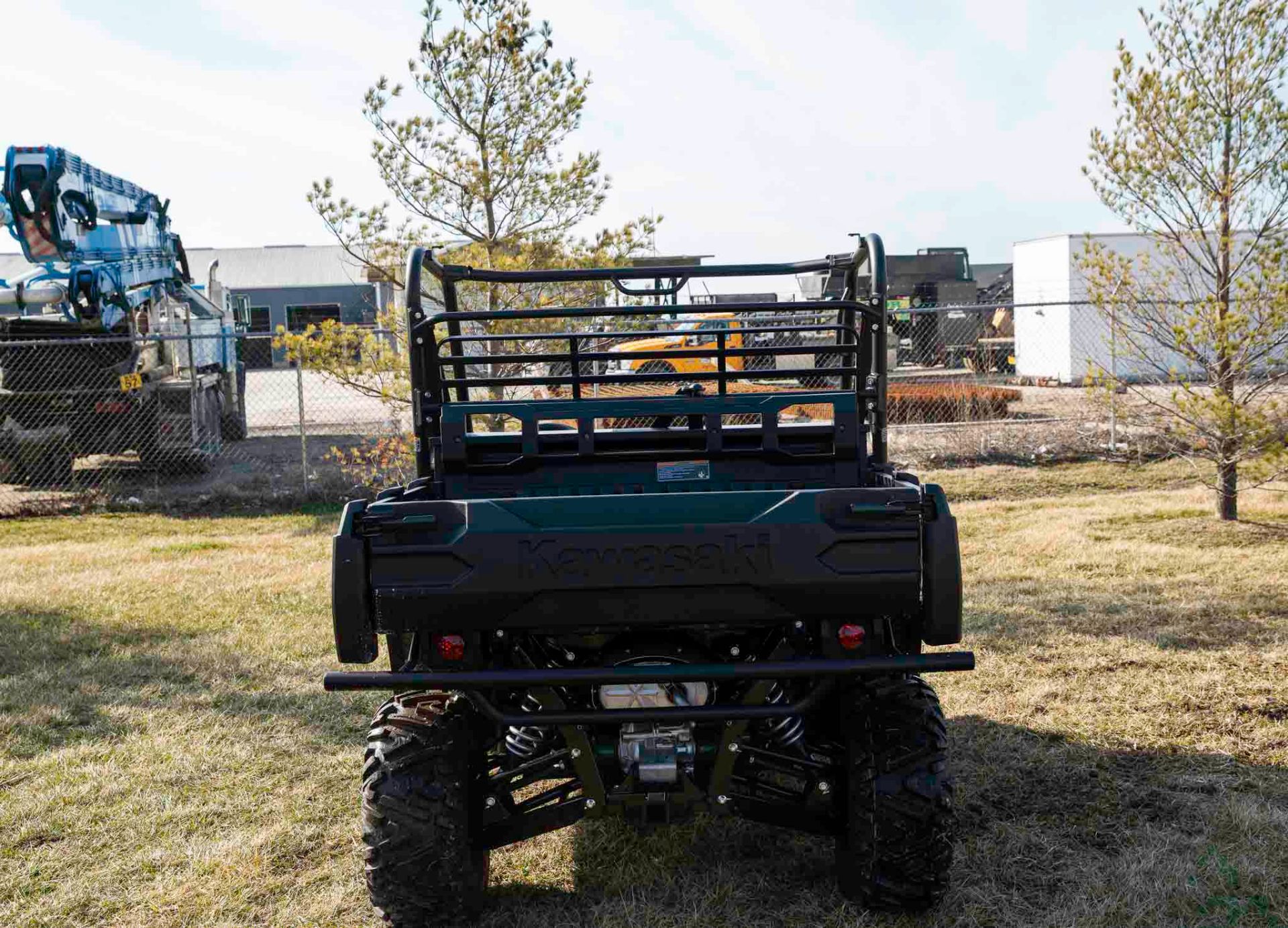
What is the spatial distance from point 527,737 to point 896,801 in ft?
4.14

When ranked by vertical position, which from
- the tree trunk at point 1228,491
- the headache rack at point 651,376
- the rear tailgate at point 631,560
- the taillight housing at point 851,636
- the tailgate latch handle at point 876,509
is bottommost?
the tree trunk at point 1228,491

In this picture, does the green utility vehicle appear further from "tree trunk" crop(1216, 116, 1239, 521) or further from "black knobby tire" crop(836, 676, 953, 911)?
"tree trunk" crop(1216, 116, 1239, 521)

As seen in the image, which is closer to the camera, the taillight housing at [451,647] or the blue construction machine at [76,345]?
the taillight housing at [451,647]

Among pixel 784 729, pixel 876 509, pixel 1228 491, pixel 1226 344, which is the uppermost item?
pixel 1226 344

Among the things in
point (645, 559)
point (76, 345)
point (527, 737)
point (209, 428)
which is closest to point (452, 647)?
point (645, 559)

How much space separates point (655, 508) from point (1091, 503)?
7.89 meters

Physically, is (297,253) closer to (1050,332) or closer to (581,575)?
(1050,332)

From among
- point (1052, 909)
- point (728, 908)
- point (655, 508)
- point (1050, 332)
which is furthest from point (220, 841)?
point (1050, 332)

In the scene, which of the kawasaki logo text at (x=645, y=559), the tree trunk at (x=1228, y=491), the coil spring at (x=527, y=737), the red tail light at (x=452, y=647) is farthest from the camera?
the tree trunk at (x=1228, y=491)

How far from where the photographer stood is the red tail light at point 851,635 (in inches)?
123

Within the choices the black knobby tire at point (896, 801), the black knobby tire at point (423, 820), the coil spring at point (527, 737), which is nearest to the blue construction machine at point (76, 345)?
the coil spring at point (527, 737)

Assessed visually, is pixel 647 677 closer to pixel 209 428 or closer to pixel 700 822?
pixel 700 822

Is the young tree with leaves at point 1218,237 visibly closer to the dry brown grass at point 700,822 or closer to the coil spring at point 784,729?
the dry brown grass at point 700,822

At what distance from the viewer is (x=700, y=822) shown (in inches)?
161
